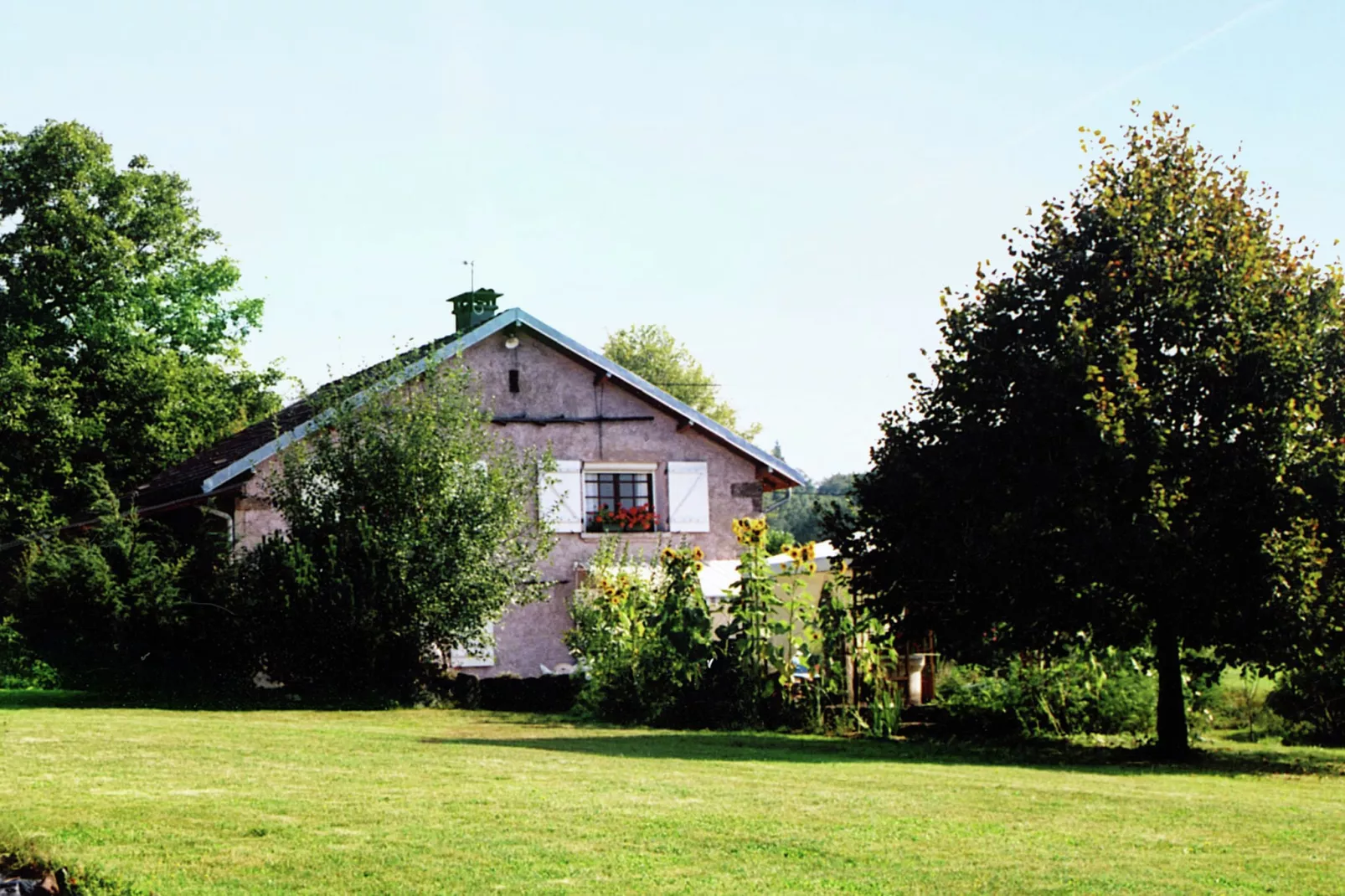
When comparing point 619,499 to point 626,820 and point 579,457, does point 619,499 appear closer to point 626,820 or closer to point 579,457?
point 579,457

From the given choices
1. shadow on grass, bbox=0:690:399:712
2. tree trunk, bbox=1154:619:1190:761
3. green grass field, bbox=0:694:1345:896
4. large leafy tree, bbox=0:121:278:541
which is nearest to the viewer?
green grass field, bbox=0:694:1345:896

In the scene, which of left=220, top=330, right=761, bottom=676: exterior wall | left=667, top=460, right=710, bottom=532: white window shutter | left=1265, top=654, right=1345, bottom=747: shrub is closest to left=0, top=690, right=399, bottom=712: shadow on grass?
left=220, top=330, right=761, bottom=676: exterior wall

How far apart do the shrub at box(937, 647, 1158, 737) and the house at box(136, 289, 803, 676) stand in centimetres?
957

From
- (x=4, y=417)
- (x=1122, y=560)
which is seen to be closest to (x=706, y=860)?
(x=1122, y=560)

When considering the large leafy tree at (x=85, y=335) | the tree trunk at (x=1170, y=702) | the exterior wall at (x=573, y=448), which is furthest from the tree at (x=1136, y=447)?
the large leafy tree at (x=85, y=335)

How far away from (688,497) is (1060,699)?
1109 centimetres

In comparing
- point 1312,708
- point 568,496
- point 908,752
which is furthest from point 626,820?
point 568,496

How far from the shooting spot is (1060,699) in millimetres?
17625

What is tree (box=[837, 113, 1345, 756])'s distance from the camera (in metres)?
14.8

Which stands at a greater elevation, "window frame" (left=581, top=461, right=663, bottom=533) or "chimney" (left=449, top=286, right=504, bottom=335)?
"chimney" (left=449, top=286, right=504, bottom=335)

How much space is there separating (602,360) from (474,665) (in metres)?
5.71

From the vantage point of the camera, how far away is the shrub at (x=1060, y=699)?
57.7ft

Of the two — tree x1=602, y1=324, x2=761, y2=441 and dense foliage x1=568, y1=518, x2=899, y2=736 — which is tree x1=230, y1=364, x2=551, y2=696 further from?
tree x1=602, y1=324, x2=761, y2=441

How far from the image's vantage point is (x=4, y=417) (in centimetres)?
3412
